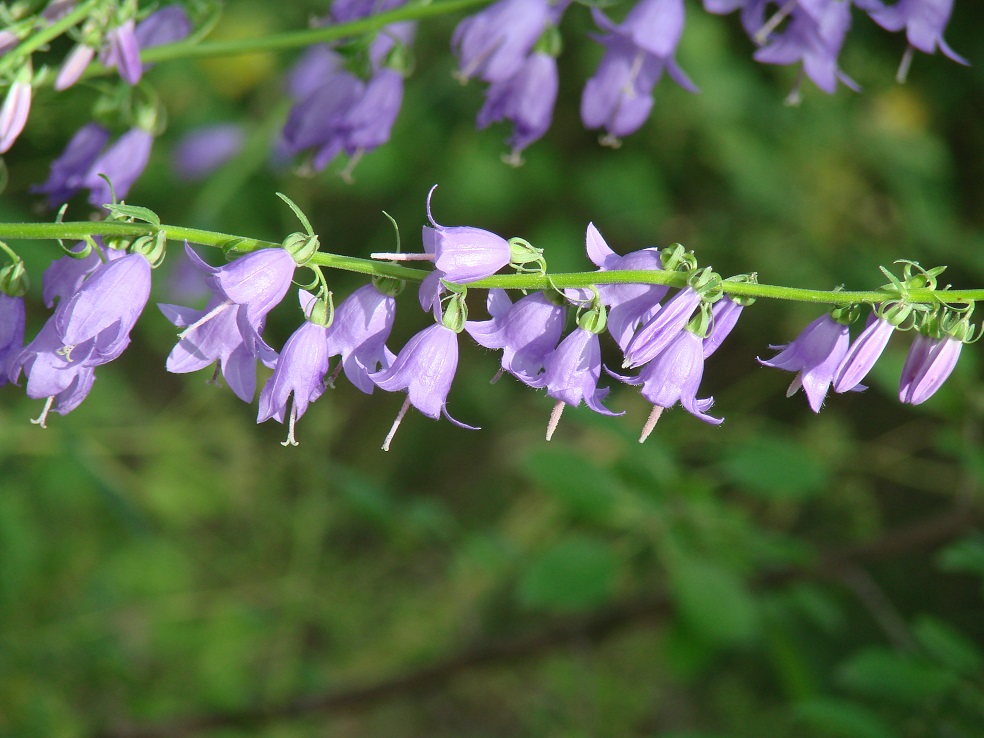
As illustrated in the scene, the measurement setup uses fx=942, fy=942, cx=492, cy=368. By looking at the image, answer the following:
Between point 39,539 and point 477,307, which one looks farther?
point 477,307

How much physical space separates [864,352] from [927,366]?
10cm

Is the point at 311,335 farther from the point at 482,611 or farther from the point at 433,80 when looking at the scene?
the point at 482,611

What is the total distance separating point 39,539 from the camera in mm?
3289

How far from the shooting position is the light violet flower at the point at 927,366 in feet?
3.60

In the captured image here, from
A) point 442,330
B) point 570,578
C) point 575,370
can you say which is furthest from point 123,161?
point 570,578

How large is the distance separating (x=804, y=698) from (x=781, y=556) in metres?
0.33

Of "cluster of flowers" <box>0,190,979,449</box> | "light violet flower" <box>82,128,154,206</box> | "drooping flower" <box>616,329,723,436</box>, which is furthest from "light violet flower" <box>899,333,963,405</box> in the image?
"light violet flower" <box>82,128,154,206</box>

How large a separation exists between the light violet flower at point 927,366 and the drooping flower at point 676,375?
265 millimetres

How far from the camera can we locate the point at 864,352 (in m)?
1.08

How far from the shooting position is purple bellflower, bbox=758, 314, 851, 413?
1.13m

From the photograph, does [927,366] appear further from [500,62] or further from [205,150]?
[205,150]

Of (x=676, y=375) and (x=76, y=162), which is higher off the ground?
(x=676, y=375)

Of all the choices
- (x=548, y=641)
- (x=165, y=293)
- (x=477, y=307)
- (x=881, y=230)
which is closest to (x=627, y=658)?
(x=548, y=641)

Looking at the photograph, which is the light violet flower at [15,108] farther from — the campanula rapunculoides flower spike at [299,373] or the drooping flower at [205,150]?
the drooping flower at [205,150]
